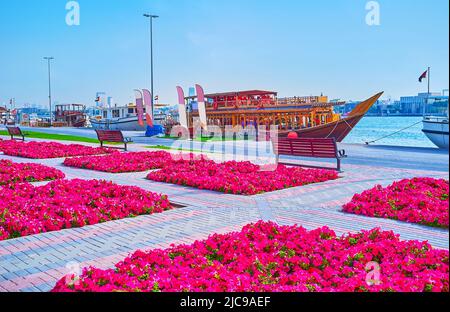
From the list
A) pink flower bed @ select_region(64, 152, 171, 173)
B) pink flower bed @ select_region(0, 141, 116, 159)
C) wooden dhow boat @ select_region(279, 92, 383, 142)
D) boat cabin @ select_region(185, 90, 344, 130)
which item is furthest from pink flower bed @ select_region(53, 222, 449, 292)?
boat cabin @ select_region(185, 90, 344, 130)

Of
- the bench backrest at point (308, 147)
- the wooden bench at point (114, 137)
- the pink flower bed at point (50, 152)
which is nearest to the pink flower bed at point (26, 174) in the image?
the pink flower bed at point (50, 152)

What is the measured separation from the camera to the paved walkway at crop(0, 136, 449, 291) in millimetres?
4868

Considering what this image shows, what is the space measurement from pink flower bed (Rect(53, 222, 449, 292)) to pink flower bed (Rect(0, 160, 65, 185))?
23.5 feet

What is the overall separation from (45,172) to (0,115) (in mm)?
103180

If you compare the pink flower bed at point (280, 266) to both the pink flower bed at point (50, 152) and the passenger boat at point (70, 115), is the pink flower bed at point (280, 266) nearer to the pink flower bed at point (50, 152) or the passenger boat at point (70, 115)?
the pink flower bed at point (50, 152)

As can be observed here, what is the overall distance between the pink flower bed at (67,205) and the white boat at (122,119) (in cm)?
3540

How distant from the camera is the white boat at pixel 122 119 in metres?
48.5

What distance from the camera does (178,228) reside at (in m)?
6.42

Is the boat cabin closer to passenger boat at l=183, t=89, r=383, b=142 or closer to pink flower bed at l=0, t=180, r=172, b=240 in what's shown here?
passenger boat at l=183, t=89, r=383, b=142

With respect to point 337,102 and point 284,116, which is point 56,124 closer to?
point 284,116

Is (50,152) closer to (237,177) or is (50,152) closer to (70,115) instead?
(237,177)

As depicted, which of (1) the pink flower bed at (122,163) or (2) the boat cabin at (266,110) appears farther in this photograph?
(2) the boat cabin at (266,110)

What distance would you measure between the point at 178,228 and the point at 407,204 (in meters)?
3.81

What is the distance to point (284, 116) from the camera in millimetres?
34031
